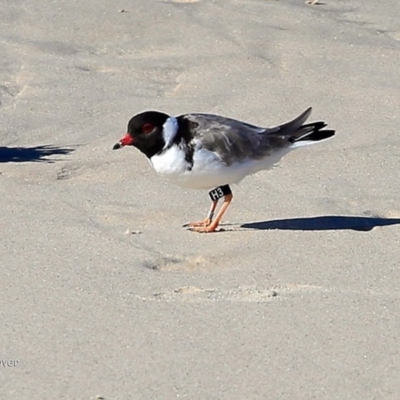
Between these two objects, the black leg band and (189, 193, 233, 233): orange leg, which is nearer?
(189, 193, 233, 233): orange leg

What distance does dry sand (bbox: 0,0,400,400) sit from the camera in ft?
16.0

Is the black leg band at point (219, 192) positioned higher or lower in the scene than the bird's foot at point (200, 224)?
higher

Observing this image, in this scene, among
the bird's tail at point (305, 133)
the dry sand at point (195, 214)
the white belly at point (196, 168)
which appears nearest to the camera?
the dry sand at point (195, 214)

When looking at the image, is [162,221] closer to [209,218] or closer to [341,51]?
[209,218]

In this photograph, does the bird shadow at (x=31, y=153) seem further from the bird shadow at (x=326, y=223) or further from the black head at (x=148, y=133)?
the bird shadow at (x=326, y=223)

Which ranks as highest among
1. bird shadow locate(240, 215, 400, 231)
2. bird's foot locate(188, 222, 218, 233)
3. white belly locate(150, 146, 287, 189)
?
white belly locate(150, 146, 287, 189)

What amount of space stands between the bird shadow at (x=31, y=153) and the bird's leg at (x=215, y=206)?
143cm

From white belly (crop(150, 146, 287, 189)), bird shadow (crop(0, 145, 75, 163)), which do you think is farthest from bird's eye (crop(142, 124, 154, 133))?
bird shadow (crop(0, 145, 75, 163))

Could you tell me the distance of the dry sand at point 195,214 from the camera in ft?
16.0

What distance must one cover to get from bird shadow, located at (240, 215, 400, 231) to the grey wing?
40 centimetres

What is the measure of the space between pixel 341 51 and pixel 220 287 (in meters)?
4.91

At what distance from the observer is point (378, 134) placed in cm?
833

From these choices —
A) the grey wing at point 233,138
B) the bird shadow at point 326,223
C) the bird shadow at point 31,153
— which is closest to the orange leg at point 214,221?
the bird shadow at point 326,223

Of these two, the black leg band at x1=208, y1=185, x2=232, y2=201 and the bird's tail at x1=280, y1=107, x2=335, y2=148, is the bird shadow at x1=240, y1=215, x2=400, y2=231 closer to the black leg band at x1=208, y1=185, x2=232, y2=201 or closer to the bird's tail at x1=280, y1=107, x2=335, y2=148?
the black leg band at x1=208, y1=185, x2=232, y2=201
